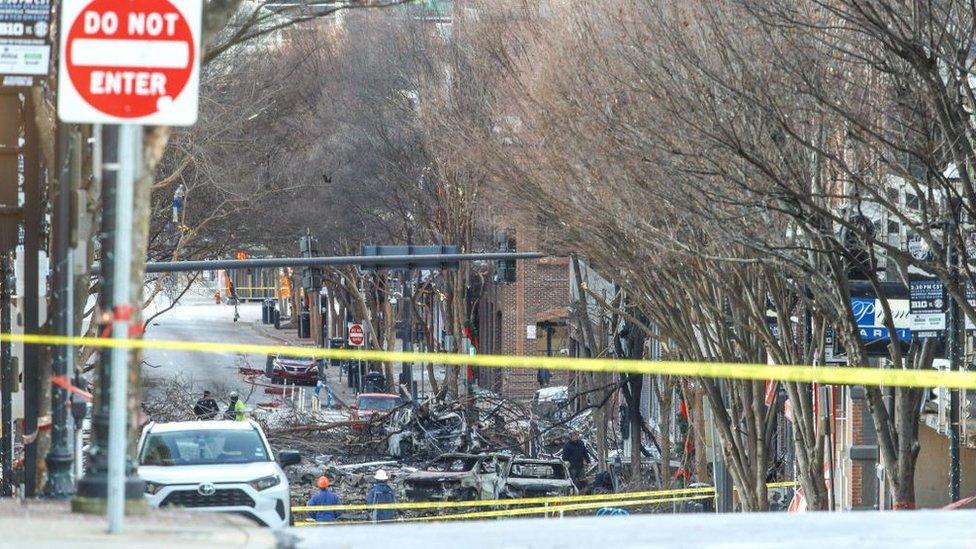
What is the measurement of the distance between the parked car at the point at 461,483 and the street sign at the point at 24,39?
15.0m

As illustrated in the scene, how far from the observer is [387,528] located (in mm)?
8789

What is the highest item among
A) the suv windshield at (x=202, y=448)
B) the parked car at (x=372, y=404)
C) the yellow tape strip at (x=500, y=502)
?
the suv windshield at (x=202, y=448)

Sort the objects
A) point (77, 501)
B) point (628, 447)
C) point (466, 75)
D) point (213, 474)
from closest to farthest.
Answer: point (77, 501)
point (213, 474)
point (466, 75)
point (628, 447)

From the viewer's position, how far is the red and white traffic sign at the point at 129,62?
723 cm

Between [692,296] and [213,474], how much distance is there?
398 inches

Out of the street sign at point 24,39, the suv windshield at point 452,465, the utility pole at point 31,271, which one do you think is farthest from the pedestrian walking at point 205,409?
the street sign at point 24,39

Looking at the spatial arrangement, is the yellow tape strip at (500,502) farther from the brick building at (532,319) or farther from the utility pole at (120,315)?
the brick building at (532,319)

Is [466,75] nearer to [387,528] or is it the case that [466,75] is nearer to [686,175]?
[686,175]

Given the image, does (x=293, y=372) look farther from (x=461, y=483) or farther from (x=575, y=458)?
(x=461, y=483)

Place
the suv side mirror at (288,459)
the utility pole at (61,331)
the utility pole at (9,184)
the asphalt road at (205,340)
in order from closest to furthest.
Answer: the utility pole at (61,331) → the utility pole at (9,184) → the suv side mirror at (288,459) → the asphalt road at (205,340)

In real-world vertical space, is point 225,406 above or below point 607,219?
below

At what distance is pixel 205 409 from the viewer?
1526 inches

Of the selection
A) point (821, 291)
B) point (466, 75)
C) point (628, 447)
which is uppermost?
point (466, 75)

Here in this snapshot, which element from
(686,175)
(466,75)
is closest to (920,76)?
(686,175)
